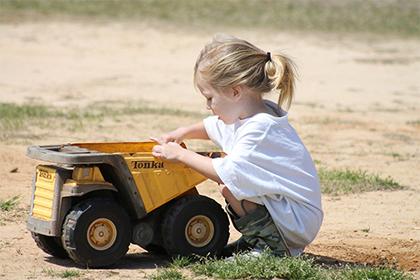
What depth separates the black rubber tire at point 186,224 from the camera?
6.12 metres

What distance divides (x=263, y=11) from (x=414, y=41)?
430 cm

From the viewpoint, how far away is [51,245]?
6.20 meters

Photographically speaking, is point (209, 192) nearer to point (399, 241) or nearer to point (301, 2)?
point (399, 241)

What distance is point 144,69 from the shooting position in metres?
16.4

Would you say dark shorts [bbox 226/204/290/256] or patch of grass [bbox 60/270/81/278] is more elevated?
dark shorts [bbox 226/204/290/256]

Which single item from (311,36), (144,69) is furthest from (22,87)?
(311,36)

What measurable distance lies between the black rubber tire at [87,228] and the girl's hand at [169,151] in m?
0.34

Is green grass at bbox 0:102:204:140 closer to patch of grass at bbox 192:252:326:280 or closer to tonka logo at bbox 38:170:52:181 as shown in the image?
tonka logo at bbox 38:170:52:181

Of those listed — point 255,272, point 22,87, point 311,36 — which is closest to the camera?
point 255,272

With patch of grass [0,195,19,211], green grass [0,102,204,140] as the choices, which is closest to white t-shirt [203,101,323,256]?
patch of grass [0,195,19,211]

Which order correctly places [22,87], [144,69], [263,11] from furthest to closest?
[263,11] → [144,69] → [22,87]

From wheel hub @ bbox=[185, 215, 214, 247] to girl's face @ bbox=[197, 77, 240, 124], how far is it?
55cm

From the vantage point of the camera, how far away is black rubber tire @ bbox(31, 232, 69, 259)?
6184mm

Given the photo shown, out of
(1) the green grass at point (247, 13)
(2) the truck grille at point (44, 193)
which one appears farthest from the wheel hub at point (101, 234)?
(1) the green grass at point (247, 13)
